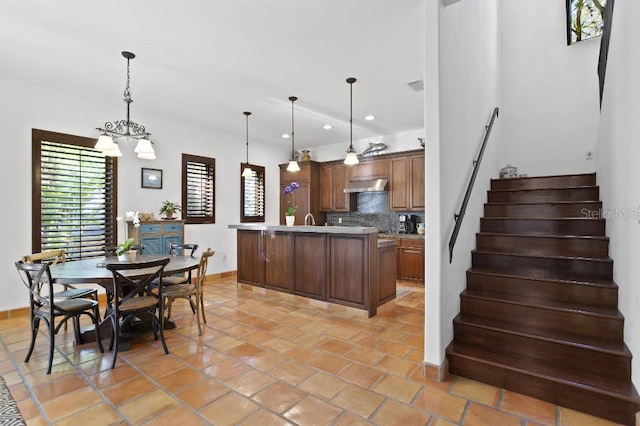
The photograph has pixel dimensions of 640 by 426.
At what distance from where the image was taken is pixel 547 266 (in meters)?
2.92

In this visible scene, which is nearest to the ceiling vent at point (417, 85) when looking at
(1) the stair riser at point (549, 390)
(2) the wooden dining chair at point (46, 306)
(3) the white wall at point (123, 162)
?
(3) the white wall at point (123, 162)

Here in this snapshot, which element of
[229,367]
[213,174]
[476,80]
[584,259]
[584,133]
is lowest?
[229,367]

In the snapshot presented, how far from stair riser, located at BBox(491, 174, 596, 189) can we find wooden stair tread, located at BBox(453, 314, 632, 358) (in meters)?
2.21

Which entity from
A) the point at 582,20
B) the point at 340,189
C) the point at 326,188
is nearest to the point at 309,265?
the point at 340,189

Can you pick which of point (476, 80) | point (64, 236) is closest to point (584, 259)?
point (476, 80)

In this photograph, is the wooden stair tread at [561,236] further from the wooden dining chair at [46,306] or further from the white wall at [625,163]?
the wooden dining chair at [46,306]

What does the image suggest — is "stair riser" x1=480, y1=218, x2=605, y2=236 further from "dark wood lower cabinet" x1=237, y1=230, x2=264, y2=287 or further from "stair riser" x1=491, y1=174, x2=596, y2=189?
"dark wood lower cabinet" x1=237, y1=230, x2=264, y2=287

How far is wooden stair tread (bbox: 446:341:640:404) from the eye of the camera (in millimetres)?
1917

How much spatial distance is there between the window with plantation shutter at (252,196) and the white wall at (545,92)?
4.65 m

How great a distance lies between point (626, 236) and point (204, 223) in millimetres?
5691

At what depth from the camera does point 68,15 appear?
105 inches

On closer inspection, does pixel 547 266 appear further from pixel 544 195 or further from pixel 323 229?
pixel 323 229

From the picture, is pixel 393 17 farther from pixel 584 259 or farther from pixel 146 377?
pixel 146 377

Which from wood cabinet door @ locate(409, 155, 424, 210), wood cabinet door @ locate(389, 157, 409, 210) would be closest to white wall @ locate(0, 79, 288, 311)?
wood cabinet door @ locate(389, 157, 409, 210)
